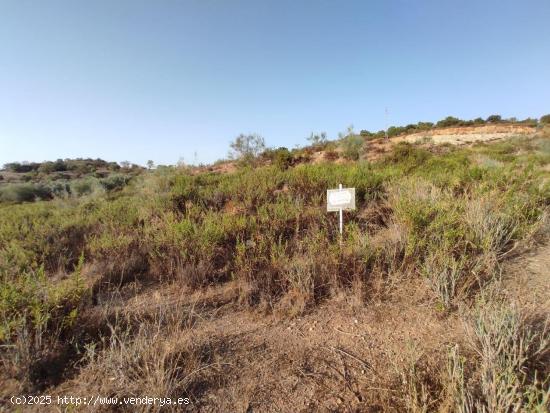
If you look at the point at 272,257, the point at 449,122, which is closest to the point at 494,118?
the point at 449,122

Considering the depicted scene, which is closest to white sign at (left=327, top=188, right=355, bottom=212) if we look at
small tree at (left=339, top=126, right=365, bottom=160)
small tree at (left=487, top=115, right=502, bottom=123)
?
small tree at (left=339, top=126, right=365, bottom=160)

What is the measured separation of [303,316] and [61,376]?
6.09 ft

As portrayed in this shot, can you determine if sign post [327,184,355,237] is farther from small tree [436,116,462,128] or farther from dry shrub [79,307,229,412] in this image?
small tree [436,116,462,128]

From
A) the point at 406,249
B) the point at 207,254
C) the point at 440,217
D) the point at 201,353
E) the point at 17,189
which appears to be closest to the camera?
the point at 201,353

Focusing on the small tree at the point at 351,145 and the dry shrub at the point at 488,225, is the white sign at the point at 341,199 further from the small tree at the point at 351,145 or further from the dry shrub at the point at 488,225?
the small tree at the point at 351,145

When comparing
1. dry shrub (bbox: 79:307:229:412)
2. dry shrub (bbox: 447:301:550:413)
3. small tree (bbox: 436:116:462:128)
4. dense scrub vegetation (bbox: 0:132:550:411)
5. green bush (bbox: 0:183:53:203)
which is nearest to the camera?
dry shrub (bbox: 447:301:550:413)

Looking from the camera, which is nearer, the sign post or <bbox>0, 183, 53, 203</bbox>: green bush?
the sign post

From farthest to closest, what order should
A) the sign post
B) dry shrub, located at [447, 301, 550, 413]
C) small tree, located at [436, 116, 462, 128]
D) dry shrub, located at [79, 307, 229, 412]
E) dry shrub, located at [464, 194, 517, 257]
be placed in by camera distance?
1. small tree, located at [436, 116, 462, 128]
2. the sign post
3. dry shrub, located at [464, 194, 517, 257]
4. dry shrub, located at [79, 307, 229, 412]
5. dry shrub, located at [447, 301, 550, 413]

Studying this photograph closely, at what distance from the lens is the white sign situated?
3.31 metres

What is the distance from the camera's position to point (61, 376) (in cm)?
178

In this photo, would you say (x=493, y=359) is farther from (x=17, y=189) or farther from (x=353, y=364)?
(x=17, y=189)

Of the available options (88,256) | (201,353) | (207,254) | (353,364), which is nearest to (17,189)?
(88,256)

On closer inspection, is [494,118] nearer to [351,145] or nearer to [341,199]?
[351,145]

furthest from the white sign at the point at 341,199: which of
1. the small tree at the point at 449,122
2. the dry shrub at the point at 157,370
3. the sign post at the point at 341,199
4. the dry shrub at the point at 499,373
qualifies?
the small tree at the point at 449,122
